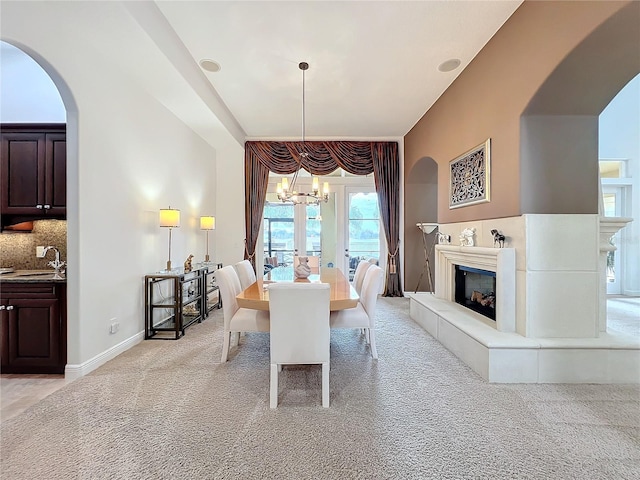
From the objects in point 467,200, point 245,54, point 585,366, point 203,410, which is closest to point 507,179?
point 467,200

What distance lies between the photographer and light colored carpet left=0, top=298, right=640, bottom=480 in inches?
62.1

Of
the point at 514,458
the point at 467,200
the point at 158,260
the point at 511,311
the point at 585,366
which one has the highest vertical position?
the point at 467,200

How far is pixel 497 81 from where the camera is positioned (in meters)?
2.92

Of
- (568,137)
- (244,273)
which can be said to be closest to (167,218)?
(244,273)

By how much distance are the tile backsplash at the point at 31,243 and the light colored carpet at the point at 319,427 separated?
1.34 metres

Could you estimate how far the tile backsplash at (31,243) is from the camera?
3.03m

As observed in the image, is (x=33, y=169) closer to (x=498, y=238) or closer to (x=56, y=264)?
(x=56, y=264)

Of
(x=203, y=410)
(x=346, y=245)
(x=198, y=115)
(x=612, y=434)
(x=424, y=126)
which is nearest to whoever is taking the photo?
(x=612, y=434)

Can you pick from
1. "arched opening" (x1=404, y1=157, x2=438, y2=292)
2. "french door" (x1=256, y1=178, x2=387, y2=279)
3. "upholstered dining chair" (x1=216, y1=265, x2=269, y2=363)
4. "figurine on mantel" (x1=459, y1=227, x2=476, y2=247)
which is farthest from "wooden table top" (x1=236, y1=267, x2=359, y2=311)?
"french door" (x1=256, y1=178, x2=387, y2=279)

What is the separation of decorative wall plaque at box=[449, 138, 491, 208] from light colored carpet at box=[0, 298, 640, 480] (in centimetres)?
175

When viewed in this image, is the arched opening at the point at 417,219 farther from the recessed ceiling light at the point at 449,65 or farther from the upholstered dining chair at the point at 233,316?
the upholstered dining chair at the point at 233,316

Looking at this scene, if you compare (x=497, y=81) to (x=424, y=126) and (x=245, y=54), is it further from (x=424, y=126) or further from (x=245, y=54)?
(x=245, y=54)

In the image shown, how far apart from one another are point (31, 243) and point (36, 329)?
0.99 m

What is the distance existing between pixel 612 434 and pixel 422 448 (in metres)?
1.18
